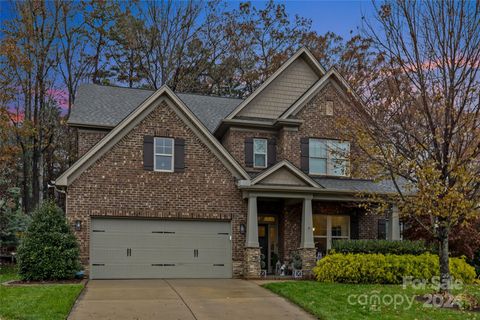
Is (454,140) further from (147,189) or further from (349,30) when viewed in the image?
(349,30)

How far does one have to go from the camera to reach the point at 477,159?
12570mm

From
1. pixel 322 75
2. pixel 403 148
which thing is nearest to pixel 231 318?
pixel 403 148

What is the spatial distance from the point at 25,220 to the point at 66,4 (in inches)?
553

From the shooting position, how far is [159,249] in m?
17.5

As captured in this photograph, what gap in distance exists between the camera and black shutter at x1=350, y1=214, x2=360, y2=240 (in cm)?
2028

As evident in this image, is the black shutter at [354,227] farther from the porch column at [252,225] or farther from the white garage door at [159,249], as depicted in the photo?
the white garage door at [159,249]

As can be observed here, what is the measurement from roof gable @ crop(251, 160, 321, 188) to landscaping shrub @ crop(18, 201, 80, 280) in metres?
6.79

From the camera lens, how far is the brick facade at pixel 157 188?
55.1ft

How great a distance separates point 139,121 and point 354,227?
9.55 meters

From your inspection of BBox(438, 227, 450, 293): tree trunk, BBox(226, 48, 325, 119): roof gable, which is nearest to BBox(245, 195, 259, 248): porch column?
BBox(226, 48, 325, 119): roof gable

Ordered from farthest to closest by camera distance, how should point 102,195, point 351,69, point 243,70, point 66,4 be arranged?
point 243,70
point 351,69
point 66,4
point 102,195

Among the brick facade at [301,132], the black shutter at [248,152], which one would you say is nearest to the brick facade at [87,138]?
the brick facade at [301,132]

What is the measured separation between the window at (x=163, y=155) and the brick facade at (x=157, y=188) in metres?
0.23

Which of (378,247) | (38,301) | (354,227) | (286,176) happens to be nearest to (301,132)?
(286,176)
